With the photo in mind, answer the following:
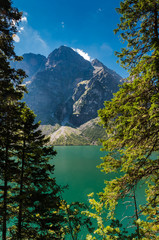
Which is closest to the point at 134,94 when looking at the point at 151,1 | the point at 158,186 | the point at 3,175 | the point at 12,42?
the point at 151,1

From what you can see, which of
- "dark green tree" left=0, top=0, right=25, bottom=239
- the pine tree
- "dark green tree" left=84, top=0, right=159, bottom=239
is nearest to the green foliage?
"dark green tree" left=84, top=0, right=159, bottom=239

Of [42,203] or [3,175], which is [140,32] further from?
[42,203]

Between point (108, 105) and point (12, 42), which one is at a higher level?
point (12, 42)

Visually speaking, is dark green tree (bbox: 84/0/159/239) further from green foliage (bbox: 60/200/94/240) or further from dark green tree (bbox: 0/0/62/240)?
dark green tree (bbox: 0/0/62/240)

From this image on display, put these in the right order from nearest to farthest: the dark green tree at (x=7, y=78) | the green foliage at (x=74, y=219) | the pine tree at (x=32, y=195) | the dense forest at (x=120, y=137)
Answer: the green foliage at (x=74, y=219) < the dense forest at (x=120, y=137) < the dark green tree at (x=7, y=78) < the pine tree at (x=32, y=195)

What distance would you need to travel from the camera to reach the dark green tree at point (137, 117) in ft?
13.0

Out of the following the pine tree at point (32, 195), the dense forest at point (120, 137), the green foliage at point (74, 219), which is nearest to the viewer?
the green foliage at point (74, 219)

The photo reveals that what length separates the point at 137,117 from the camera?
393 centimetres

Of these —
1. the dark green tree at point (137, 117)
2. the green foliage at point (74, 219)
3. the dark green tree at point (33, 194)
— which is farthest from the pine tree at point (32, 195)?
the dark green tree at point (137, 117)

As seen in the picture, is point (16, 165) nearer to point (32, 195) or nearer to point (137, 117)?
point (32, 195)

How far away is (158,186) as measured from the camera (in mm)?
5148

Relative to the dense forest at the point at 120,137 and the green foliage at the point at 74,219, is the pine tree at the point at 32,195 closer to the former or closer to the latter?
the dense forest at the point at 120,137

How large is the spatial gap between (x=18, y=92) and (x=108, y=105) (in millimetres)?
4685

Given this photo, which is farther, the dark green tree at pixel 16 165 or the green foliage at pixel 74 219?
the dark green tree at pixel 16 165
